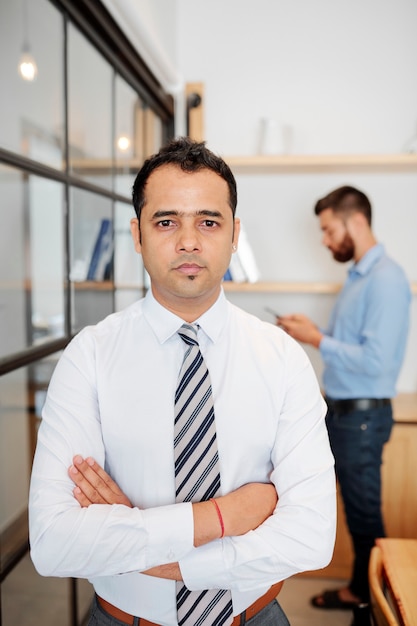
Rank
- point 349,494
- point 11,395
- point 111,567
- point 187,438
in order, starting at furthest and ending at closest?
point 349,494
point 11,395
point 187,438
point 111,567

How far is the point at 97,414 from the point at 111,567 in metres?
0.26

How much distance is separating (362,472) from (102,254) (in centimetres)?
128

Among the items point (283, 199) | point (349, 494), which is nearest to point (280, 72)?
point (283, 199)

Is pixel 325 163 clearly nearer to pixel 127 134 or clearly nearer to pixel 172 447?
pixel 127 134

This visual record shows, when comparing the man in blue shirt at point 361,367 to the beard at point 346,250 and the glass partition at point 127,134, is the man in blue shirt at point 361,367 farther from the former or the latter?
the glass partition at point 127,134

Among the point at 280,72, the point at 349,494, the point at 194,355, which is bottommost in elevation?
the point at 349,494

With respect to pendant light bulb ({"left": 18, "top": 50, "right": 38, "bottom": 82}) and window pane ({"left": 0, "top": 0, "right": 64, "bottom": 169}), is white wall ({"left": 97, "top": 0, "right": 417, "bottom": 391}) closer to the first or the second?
window pane ({"left": 0, "top": 0, "right": 64, "bottom": 169})

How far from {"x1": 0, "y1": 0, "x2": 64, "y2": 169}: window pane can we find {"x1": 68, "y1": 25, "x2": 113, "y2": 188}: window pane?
90 millimetres

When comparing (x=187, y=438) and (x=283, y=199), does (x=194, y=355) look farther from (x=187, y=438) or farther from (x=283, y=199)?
(x=283, y=199)

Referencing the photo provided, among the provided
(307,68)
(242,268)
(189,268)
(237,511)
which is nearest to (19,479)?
(237,511)

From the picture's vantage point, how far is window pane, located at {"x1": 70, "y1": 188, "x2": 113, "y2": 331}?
5.42ft

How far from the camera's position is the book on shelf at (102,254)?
72.0 inches

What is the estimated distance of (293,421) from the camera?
3.32 ft

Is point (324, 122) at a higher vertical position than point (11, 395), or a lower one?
higher
